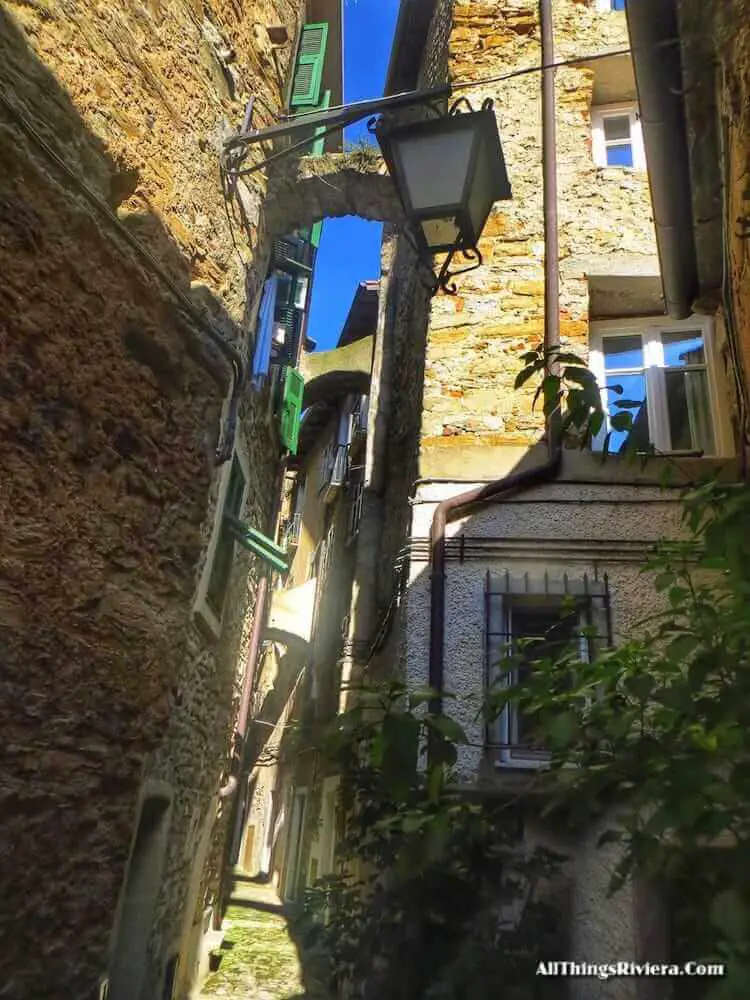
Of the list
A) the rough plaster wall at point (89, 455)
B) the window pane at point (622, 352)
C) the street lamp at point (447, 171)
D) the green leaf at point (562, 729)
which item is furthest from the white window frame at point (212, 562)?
the green leaf at point (562, 729)

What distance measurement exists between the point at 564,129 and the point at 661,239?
2.54 meters

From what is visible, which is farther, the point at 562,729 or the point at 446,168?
the point at 446,168

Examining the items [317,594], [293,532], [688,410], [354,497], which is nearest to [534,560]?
[688,410]

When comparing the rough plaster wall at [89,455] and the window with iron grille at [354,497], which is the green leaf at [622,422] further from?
the window with iron grille at [354,497]

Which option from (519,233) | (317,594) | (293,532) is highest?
(293,532)


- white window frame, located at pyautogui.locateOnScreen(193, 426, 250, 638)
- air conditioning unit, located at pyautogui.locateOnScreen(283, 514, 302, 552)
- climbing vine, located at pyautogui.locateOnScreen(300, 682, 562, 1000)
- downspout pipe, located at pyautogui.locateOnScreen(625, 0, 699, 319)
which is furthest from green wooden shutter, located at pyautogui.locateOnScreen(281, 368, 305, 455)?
air conditioning unit, located at pyautogui.locateOnScreen(283, 514, 302, 552)

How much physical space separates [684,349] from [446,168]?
264 centimetres

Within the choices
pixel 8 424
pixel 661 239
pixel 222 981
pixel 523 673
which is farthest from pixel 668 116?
pixel 222 981

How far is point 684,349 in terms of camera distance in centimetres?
523

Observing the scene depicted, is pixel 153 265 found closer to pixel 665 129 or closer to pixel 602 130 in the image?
pixel 665 129

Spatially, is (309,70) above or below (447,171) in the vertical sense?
above

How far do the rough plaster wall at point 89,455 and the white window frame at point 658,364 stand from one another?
2.75 metres

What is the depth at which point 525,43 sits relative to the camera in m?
6.47

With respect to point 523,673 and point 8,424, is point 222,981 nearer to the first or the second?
point 523,673
